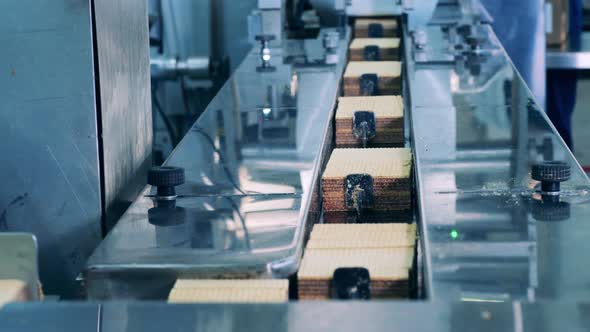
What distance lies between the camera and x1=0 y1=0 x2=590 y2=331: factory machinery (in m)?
1.02

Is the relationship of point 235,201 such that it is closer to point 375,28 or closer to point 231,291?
point 231,291

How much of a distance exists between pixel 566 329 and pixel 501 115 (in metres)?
1.19

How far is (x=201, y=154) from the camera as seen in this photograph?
1869 mm

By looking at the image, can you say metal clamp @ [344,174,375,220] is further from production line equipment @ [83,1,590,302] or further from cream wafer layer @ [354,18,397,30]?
cream wafer layer @ [354,18,397,30]

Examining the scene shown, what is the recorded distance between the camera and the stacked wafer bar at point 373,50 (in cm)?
299

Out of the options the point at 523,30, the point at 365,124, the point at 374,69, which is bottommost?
the point at 365,124

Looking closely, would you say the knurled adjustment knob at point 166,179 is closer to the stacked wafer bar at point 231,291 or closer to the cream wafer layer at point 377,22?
the stacked wafer bar at point 231,291

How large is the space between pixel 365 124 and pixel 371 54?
3.01 feet

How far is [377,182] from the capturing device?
170 cm

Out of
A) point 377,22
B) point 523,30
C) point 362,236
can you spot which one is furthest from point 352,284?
point 523,30

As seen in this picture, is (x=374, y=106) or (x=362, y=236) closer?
(x=362, y=236)

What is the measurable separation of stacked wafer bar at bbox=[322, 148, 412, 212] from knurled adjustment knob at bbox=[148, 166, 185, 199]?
0.27m

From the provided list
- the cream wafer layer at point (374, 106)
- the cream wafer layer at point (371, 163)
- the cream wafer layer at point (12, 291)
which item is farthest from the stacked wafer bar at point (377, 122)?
the cream wafer layer at point (12, 291)

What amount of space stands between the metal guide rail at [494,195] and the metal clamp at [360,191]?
92 millimetres
